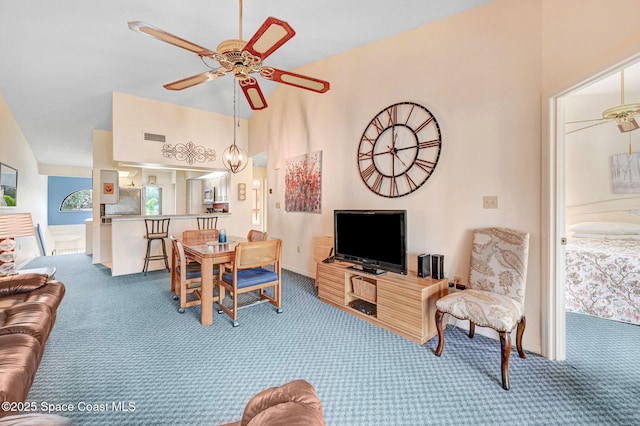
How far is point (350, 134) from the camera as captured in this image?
3.78 metres

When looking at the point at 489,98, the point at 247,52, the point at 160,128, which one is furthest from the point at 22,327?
the point at 160,128

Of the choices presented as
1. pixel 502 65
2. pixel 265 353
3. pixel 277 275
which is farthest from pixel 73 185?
pixel 502 65

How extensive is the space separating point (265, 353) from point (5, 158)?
559 cm

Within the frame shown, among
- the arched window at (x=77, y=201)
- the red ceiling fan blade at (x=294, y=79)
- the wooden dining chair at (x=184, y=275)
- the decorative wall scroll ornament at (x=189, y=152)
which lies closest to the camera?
the red ceiling fan blade at (x=294, y=79)

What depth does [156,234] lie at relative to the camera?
4895 millimetres

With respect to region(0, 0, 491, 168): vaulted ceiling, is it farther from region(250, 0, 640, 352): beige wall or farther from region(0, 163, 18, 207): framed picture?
region(0, 163, 18, 207): framed picture

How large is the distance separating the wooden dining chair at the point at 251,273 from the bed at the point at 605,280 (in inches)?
133

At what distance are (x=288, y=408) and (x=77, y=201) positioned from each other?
11020mm

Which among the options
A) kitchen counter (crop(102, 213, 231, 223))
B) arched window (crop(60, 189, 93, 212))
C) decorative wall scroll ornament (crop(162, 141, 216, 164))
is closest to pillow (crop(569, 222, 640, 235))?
kitchen counter (crop(102, 213, 231, 223))

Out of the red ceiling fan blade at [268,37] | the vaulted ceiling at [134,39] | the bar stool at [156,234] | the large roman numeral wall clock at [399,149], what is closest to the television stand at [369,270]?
the large roman numeral wall clock at [399,149]

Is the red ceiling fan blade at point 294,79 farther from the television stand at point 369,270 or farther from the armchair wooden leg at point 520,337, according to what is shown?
the armchair wooden leg at point 520,337

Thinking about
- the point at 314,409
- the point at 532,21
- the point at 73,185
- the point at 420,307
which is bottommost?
the point at 420,307

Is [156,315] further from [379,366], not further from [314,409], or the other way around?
[314,409]

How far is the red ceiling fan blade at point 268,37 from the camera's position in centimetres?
169
